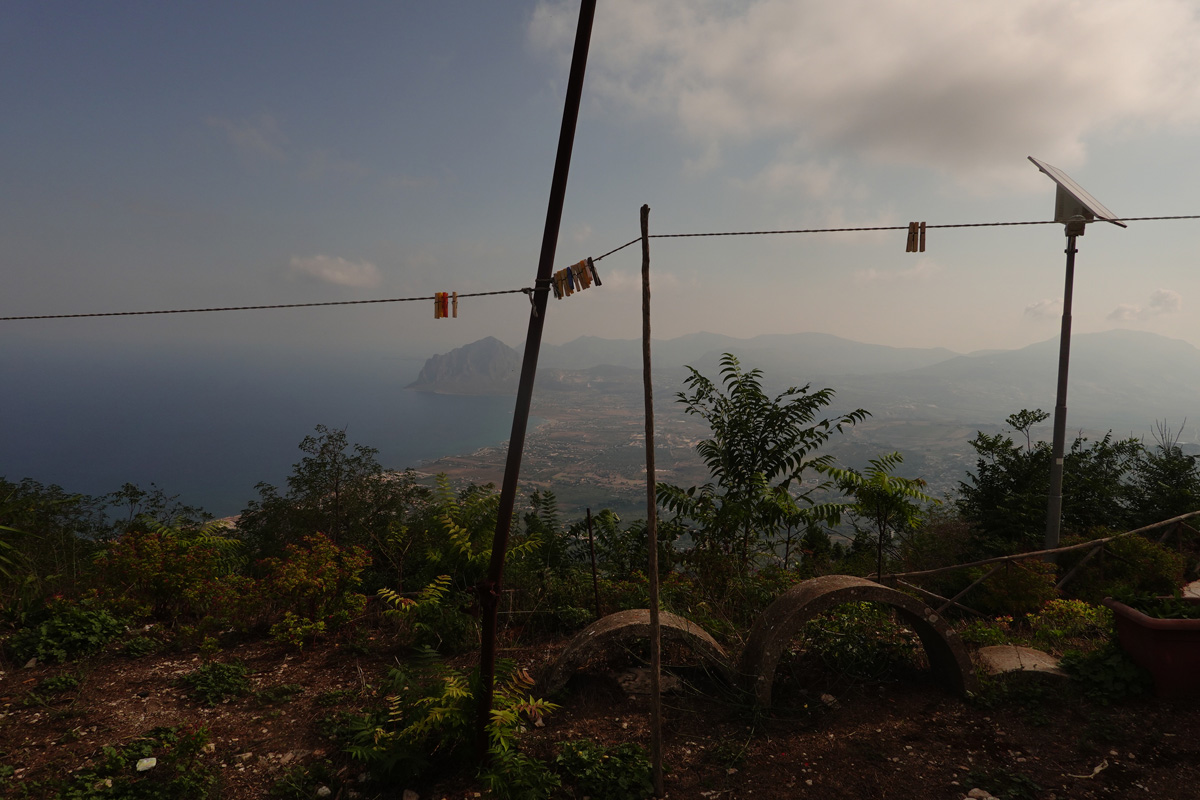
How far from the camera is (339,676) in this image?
16.5ft

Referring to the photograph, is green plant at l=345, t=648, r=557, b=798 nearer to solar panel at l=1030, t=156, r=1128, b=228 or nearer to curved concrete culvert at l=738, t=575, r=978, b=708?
curved concrete culvert at l=738, t=575, r=978, b=708

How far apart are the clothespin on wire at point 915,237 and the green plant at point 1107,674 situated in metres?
3.76

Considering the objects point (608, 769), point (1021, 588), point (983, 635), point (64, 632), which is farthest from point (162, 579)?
point (1021, 588)

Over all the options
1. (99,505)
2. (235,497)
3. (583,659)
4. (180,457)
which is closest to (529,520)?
(583,659)

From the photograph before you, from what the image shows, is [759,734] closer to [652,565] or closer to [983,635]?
[652,565]

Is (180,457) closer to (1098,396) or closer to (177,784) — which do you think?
(177,784)

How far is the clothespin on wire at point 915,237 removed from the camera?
15.6ft

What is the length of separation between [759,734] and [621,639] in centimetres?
124

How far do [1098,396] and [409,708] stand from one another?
269 m

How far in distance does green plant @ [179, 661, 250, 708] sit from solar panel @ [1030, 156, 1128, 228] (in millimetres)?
10906

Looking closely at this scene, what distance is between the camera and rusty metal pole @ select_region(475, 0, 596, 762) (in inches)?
116

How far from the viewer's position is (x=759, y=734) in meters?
4.03

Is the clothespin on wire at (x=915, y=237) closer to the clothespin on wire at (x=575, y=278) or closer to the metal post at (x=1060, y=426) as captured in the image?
the clothespin on wire at (x=575, y=278)

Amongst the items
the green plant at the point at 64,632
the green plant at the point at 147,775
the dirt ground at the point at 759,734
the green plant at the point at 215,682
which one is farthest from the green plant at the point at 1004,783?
the green plant at the point at 64,632
